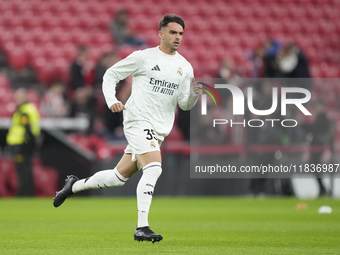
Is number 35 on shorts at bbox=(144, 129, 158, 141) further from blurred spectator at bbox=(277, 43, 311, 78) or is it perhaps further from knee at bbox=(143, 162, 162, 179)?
blurred spectator at bbox=(277, 43, 311, 78)

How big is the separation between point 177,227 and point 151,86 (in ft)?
7.02

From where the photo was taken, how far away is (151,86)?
18.5 feet

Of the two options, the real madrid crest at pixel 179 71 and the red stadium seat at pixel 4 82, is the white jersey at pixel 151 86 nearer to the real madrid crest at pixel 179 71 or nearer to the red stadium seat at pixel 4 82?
the real madrid crest at pixel 179 71

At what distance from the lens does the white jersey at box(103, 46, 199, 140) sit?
5621 mm

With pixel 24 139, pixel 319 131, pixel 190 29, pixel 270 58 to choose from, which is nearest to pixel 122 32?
pixel 190 29

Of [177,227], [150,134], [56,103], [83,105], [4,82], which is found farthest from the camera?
[4,82]

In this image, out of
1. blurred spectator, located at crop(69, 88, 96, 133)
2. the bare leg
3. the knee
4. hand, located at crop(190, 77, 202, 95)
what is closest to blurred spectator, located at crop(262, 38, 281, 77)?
blurred spectator, located at crop(69, 88, 96, 133)

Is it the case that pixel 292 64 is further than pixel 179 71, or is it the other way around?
pixel 292 64

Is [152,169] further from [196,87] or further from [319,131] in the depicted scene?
[319,131]

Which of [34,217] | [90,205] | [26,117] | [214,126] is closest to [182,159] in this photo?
[214,126]

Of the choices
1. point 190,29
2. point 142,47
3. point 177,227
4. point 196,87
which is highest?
point 190,29

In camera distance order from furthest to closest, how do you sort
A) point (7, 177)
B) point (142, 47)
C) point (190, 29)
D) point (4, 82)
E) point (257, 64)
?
point (190, 29), point (142, 47), point (4, 82), point (257, 64), point (7, 177)

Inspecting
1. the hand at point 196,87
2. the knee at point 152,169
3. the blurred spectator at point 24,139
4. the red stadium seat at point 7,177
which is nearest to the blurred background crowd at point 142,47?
the blurred spectator at point 24,139

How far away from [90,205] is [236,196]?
3.27 metres
